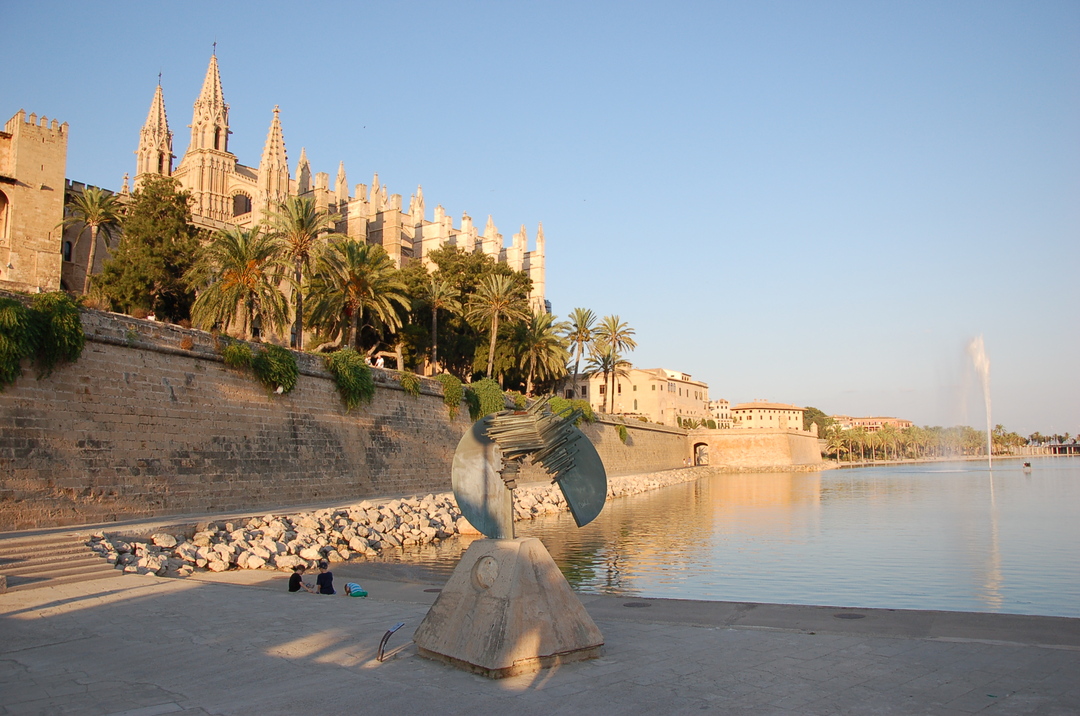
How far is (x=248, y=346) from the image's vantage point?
20.7 metres

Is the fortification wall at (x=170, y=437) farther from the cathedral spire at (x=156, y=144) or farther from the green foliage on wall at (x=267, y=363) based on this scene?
the cathedral spire at (x=156, y=144)

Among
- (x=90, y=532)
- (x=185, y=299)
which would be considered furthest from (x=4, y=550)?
(x=185, y=299)

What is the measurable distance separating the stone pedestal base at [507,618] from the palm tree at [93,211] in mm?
31797

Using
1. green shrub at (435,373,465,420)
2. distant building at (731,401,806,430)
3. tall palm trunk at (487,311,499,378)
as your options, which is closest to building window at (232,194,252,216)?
tall palm trunk at (487,311,499,378)

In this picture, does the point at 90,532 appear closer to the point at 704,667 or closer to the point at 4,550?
the point at 4,550

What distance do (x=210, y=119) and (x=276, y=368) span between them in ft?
147

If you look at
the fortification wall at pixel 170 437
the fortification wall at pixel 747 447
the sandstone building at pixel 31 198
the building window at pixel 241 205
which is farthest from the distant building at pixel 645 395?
the fortification wall at pixel 170 437

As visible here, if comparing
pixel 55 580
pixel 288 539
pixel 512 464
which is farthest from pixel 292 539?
pixel 512 464

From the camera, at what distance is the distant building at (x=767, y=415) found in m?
114

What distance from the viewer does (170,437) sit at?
17.9 m

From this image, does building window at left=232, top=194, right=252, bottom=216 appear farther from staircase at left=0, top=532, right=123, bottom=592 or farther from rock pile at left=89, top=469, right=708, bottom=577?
staircase at left=0, top=532, right=123, bottom=592

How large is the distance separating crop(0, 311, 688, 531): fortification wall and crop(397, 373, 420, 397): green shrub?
87 cm

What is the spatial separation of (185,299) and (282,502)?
17670mm

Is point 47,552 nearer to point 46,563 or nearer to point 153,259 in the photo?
point 46,563
